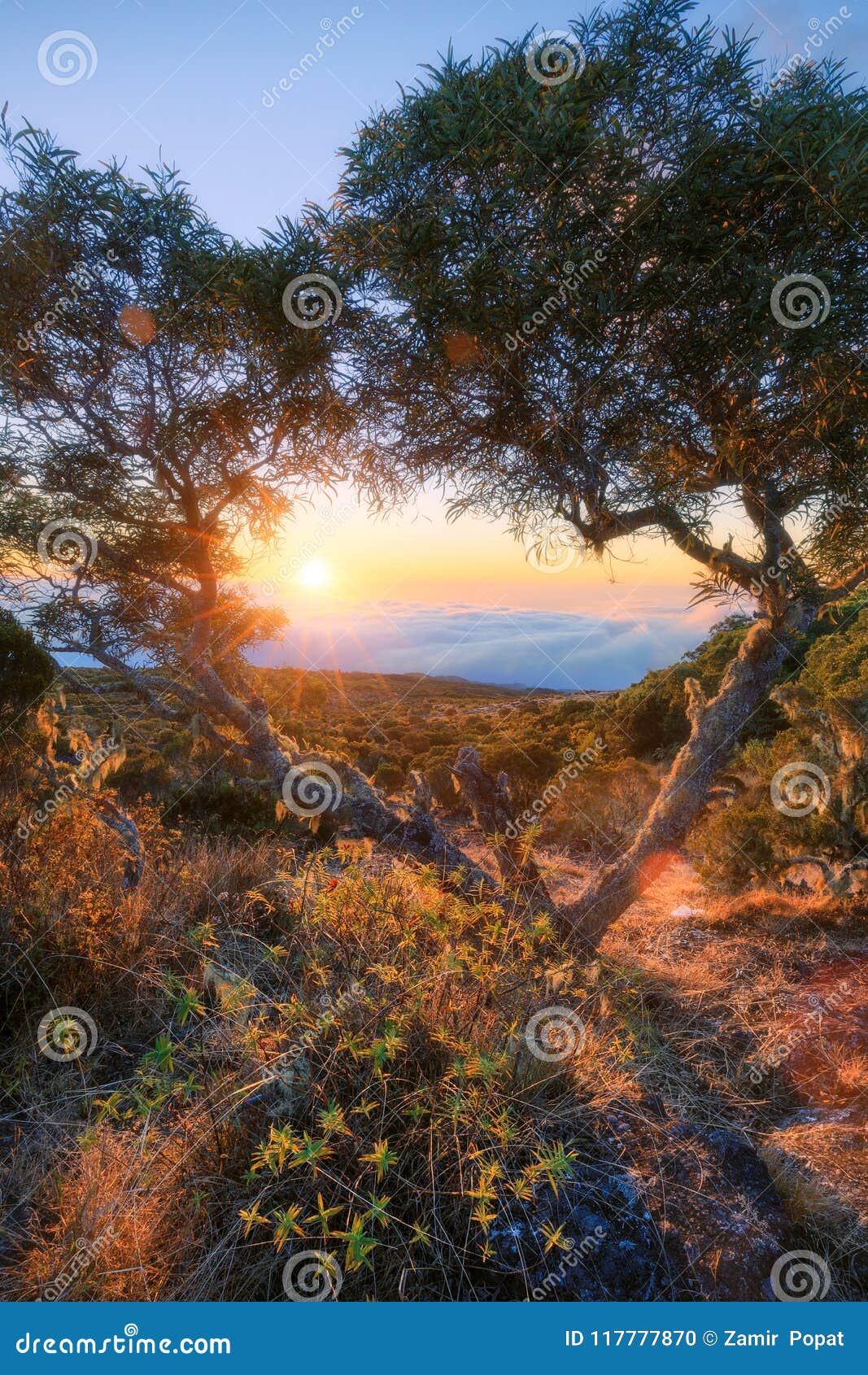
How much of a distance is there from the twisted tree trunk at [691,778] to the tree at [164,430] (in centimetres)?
118

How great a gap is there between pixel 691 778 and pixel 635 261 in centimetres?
387

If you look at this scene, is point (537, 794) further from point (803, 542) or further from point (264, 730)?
point (803, 542)

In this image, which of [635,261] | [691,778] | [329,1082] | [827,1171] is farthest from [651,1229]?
[635,261]

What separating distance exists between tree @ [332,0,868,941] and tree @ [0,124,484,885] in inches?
28.8

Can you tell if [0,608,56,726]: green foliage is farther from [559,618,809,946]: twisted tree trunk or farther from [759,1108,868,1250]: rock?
[759,1108,868,1250]: rock

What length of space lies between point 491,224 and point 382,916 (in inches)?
168

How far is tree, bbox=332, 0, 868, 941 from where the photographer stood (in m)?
3.60

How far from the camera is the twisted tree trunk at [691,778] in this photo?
5.33m

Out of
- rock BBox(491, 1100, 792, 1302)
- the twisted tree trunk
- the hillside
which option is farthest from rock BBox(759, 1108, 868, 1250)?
the twisted tree trunk

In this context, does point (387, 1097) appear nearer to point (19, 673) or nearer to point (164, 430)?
point (164, 430)

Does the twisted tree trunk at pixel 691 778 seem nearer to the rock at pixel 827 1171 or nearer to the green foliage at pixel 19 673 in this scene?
the rock at pixel 827 1171

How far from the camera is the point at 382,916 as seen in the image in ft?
12.1

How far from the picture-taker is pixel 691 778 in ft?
17.5

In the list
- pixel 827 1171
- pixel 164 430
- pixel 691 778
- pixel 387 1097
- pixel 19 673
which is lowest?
pixel 827 1171
